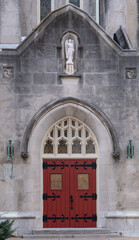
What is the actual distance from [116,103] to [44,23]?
3.49 m

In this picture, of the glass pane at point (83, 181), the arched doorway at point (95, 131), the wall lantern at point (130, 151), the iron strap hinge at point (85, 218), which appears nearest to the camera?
the arched doorway at point (95, 131)

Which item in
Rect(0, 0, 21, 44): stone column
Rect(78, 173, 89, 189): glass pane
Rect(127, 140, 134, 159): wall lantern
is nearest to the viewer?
Rect(127, 140, 134, 159): wall lantern

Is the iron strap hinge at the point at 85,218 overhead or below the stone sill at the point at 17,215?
below

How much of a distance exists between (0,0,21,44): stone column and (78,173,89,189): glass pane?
610 centimetres

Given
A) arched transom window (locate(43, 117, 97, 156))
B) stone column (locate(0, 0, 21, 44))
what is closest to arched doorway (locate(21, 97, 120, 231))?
arched transom window (locate(43, 117, 97, 156))

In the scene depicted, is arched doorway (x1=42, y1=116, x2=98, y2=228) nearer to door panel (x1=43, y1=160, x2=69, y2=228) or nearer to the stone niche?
door panel (x1=43, y1=160, x2=69, y2=228)

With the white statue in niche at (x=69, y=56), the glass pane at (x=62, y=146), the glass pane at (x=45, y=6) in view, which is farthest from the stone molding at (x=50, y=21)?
the glass pane at (x=45, y=6)

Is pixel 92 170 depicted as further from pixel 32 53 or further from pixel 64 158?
pixel 32 53

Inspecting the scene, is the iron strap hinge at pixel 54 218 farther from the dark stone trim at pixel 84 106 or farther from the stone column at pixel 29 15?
the stone column at pixel 29 15

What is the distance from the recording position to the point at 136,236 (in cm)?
1585

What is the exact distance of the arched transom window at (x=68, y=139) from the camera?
53.5ft

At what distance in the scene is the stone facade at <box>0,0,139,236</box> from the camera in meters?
15.8

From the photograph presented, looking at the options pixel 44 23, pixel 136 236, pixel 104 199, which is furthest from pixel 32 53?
pixel 136 236

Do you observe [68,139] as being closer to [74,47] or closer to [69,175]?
[69,175]
